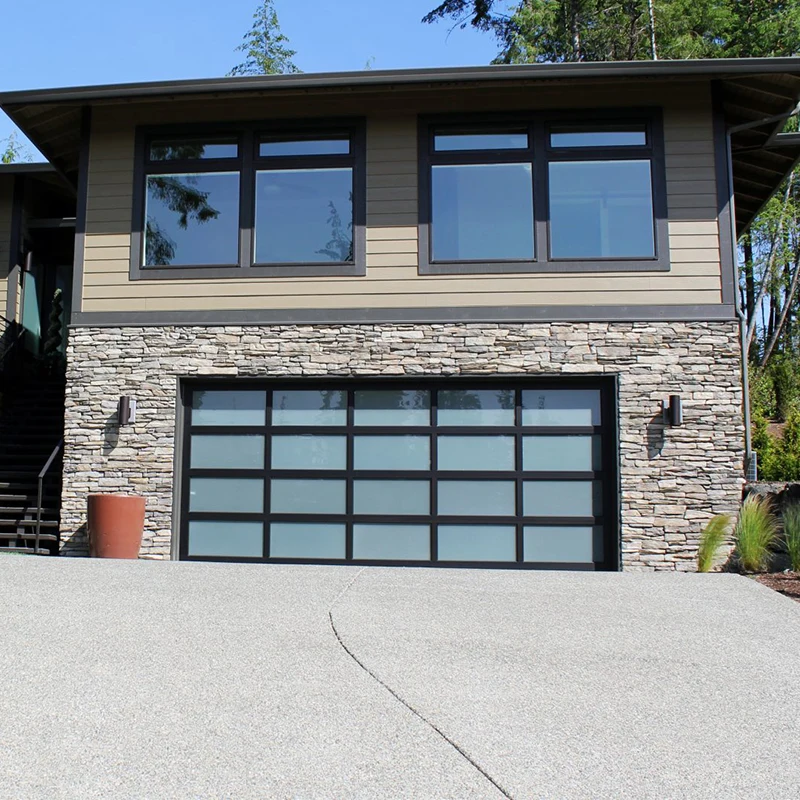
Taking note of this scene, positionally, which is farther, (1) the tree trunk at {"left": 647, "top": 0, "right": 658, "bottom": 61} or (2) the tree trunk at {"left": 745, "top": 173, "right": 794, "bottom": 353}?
(2) the tree trunk at {"left": 745, "top": 173, "right": 794, "bottom": 353}

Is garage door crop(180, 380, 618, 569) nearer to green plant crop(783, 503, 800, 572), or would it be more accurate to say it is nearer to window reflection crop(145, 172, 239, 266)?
window reflection crop(145, 172, 239, 266)

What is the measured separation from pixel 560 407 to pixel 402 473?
71.9 inches

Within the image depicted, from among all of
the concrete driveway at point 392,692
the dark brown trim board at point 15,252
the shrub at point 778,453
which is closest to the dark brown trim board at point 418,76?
the dark brown trim board at point 15,252

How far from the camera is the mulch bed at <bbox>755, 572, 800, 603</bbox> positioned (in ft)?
24.3

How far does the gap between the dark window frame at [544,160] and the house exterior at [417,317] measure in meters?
0.02

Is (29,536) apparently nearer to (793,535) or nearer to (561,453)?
(561,453)

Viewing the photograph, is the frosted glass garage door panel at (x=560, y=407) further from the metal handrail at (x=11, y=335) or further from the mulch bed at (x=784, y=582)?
the metal handrail at (x=11, y=335)

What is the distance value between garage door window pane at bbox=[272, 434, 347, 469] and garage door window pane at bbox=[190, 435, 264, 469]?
7.9 inches

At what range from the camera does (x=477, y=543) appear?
9.31m

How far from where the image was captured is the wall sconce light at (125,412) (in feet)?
31.1

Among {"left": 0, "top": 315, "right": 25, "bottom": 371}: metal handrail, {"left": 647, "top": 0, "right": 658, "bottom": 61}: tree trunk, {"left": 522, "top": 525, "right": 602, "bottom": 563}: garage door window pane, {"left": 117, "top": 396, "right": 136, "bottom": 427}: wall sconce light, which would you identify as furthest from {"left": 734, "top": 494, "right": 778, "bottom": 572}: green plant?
{"left": 647, "top": 0, "right": 658, "bottom": 61}: tree trunk

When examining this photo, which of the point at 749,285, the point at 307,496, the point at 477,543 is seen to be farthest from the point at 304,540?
the point at 749,285

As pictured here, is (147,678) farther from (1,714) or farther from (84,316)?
(84,316)

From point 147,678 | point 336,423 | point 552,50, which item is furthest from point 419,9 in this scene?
point 147,678
